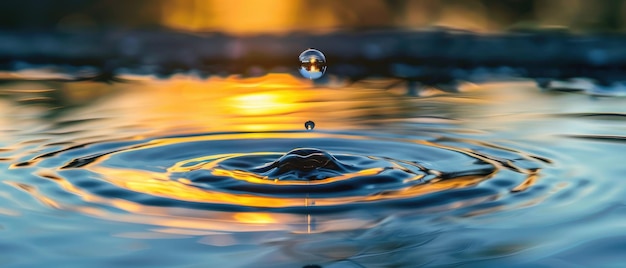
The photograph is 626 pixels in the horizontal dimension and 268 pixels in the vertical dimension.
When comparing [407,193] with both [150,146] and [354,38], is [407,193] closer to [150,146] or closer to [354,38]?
[150,146]

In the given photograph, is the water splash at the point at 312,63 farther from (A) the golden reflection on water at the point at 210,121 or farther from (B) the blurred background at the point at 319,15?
(B) the blurred background at the point at 319,15

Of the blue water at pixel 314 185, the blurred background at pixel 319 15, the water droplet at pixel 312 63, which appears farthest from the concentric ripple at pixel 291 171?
the blurred background at pixel 319 15

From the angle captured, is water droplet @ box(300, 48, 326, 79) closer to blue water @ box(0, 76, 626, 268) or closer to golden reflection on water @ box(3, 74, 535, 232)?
blue water @ box(0, 76, 626, 268)

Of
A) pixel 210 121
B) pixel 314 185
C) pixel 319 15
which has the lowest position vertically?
pixel 314 185

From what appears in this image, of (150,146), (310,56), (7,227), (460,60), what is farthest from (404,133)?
(460,60)

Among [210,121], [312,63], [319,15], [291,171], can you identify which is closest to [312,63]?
→ [312,63]

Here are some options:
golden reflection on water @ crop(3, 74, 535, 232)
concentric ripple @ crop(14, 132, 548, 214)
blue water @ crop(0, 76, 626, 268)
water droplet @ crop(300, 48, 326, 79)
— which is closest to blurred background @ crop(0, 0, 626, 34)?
golden reflection on water @ crop(3, 74, 535, 232)

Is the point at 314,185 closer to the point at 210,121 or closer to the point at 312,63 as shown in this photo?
the point at 312,63
